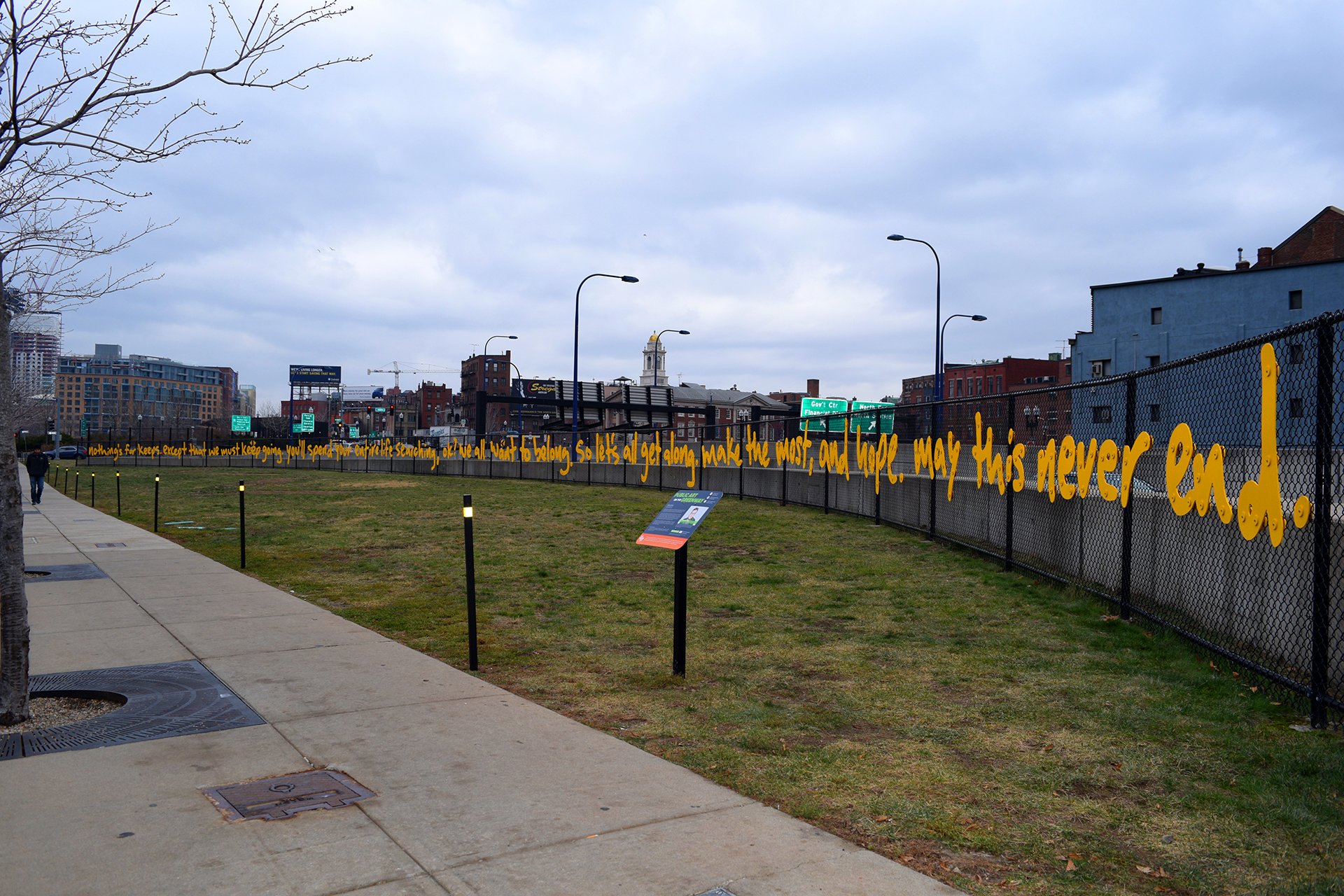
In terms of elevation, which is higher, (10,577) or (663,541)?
(663,541)

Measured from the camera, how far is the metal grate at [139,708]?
5.77 meters

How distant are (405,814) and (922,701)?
144 inches

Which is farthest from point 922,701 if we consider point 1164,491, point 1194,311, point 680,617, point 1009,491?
point 1194,311

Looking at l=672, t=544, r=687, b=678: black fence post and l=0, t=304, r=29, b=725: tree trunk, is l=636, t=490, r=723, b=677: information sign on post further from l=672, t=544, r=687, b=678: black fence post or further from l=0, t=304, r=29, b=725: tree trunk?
l=0, t=304, r=29, b=725: tree trunk

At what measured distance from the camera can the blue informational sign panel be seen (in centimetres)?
739

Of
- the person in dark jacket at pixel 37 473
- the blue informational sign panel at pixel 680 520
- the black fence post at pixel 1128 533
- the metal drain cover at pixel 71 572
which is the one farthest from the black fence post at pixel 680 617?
the person in dark jacket at pixel 37 473

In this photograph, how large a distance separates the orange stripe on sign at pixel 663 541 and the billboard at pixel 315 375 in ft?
538

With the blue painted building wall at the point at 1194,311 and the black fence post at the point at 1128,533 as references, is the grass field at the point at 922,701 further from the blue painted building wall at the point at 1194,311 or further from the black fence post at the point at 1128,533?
the blue painted building wall at the point at 1194,311

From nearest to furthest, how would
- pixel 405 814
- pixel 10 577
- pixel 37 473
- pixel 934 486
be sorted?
pixel 405 814
pixel 10 577
pixel 934 486
pixel 37 473

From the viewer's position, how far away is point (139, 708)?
642 centimetres

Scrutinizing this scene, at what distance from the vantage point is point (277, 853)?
411 centimetres

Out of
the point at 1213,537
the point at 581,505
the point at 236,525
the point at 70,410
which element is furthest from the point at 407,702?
the point at 70,410

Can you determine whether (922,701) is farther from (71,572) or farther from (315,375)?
(315,375)

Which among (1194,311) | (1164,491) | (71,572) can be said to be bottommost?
(71,572)
